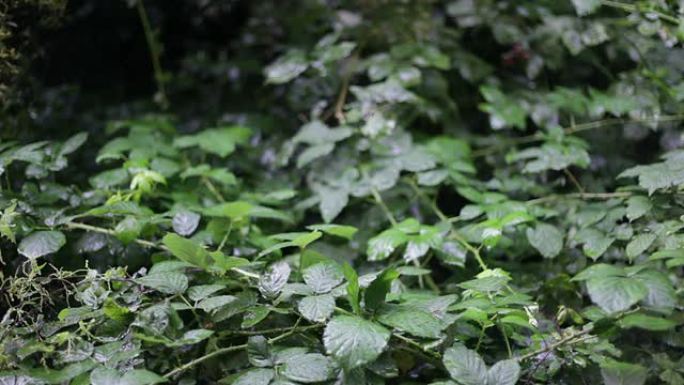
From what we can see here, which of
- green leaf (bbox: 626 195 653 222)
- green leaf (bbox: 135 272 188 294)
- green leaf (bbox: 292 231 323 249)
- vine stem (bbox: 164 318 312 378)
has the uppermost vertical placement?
green leaf (bbox: 135 272 188 294)

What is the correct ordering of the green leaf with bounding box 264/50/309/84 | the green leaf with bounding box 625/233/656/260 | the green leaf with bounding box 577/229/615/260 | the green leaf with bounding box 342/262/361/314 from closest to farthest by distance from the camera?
the green leaf with bounding box 342/262/361/314 → the green leaf with bounding box 625/233/656/260 → the green leaf with bounding box 577/229/615/260 → the green leaf with bounding box 264/50/309/84

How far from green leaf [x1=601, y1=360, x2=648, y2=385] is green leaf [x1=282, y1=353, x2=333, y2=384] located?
379 millimetres

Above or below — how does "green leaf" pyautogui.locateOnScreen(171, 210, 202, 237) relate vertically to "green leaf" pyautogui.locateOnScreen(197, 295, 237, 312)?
below

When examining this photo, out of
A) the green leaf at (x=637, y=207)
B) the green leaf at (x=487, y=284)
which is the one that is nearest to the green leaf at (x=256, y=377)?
the green leaf at (x=487, y=284)

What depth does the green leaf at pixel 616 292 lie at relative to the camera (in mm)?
838

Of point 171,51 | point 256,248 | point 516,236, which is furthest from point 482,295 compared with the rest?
point 171,51

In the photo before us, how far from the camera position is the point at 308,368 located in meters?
0.90

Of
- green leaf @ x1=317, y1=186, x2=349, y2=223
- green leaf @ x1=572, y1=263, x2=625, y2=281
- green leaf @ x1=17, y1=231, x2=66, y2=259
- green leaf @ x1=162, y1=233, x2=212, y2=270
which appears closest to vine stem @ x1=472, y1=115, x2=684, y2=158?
green leaf @ x1=317, y1=186, x2=349, y2=223

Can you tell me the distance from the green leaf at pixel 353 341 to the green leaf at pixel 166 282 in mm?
254

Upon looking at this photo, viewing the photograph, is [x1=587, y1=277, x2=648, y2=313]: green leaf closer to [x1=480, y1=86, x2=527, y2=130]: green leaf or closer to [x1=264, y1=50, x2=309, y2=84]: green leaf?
[x1=480, y1=86, x2=527, y2=130]: green leaf

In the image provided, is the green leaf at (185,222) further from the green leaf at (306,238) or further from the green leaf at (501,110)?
the green leaf at (501,110)

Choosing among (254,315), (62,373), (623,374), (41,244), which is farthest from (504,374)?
(41,244)

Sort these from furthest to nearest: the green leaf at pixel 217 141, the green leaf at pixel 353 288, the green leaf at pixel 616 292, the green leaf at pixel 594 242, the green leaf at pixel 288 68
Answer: the green leaf at pixel 288 68, the green leaf at pixel 217 141, the green leaf at pixel 594 242, the green leaf at pixel 353 288, the green leaf at pixel 616 292

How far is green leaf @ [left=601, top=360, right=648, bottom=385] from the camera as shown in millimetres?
861
